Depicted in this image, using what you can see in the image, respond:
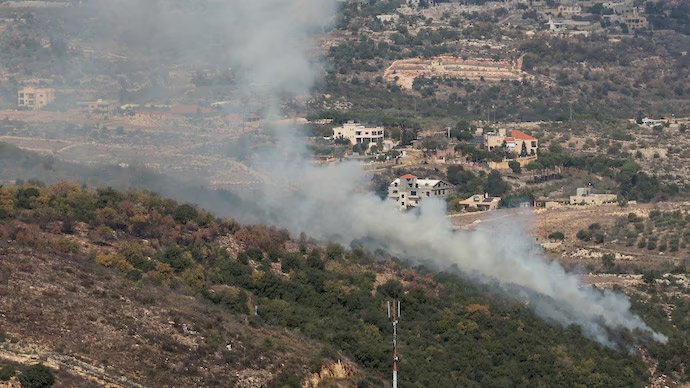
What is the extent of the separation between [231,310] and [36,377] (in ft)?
44.5

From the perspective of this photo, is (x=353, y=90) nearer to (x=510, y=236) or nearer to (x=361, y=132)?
(x=361, y=132)

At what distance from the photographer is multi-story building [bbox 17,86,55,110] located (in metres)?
114

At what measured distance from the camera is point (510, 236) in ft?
279

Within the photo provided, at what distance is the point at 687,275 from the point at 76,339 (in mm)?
37110

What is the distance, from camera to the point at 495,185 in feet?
335

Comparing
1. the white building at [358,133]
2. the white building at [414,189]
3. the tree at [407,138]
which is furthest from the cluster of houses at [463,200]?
the white building at [358,133]

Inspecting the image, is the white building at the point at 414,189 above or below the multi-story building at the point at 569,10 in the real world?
below

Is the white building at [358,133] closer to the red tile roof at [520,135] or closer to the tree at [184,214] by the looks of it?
the red tile roof at [520,135]

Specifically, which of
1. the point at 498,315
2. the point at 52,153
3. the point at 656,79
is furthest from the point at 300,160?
the point at 656,79

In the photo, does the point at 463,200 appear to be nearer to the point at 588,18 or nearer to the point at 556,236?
the point at 556,236

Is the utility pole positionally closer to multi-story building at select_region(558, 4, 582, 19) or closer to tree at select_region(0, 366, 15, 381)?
tree at select_region(0, 366, 15, 381)

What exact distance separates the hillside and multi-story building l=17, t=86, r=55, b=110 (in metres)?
39.1

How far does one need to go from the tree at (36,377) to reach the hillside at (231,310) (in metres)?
0.56

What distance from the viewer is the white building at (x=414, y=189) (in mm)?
93125
